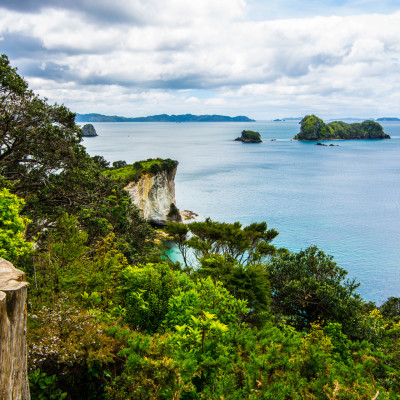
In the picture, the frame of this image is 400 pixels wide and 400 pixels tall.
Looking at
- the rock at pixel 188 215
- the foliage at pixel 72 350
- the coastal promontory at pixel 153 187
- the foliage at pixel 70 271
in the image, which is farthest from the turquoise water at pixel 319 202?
the foliage at pixel 72 350

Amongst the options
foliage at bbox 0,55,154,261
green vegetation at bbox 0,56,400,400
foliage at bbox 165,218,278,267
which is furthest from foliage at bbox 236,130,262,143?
foliage at bbox 0,55,154,261

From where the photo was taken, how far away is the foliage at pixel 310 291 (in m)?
17.7

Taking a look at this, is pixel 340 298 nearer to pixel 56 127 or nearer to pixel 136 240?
pixel 136 240

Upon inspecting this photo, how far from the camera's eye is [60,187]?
49.7 ft

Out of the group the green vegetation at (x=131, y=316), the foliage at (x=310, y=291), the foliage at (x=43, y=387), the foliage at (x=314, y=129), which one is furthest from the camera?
the foliage at (x=314, y=129)

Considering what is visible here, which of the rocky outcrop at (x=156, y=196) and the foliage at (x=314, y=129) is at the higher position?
the foliage at (x=314, y=129)

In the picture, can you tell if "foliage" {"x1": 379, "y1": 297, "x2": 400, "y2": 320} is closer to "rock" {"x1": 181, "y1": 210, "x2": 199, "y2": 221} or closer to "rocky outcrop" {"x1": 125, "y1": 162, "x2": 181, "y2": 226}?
"rocky outcrop" {"x1": 125, "y1": 162, "x2": 181, "y2": 226}

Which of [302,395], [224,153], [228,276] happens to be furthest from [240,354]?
[224,153]

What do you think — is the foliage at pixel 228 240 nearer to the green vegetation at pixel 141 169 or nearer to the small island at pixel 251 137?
the green vegetation at pixel 141 169

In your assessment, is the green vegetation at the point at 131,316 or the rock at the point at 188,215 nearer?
the green vegetation at the point at 131,316

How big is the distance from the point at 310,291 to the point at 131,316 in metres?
13.5

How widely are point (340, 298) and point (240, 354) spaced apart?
13.4m

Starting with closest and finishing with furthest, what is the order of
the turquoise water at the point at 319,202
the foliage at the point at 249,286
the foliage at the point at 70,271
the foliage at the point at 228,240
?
the foliage at the point at 70,271, the foliage at the point at 249,286, the foliage at the point at 228,240, the turquoise water at the point at 319,202

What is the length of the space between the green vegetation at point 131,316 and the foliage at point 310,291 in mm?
95
